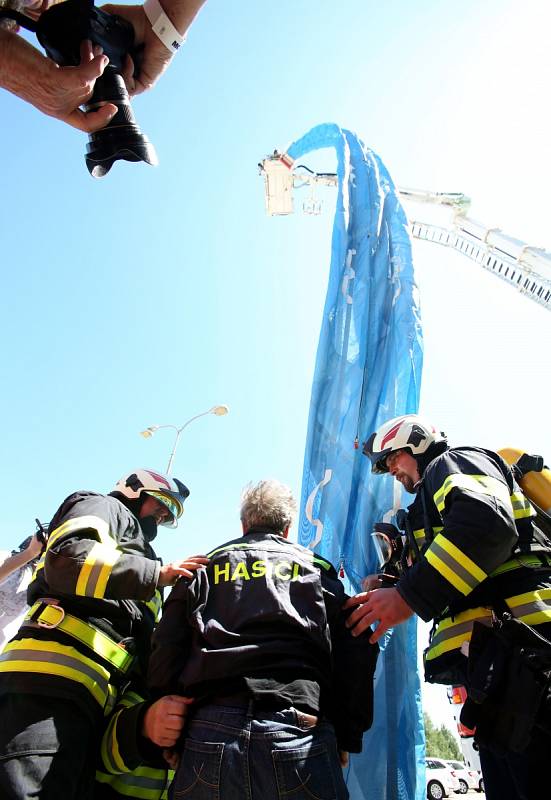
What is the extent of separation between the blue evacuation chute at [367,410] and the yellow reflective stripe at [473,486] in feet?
4.36

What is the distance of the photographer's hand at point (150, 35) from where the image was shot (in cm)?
204

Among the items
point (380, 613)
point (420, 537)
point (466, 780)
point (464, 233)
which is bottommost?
point (466, 780)

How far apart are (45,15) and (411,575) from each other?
2.78 metres

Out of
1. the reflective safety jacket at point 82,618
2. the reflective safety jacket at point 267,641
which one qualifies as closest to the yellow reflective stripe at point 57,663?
the reflective safety jacket at point 82,618

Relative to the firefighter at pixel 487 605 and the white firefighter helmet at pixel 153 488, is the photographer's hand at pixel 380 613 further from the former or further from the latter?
the white firefighter helmet at pixel 153 488

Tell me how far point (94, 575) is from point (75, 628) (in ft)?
1.15

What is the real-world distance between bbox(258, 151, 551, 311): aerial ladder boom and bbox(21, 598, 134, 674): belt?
8.92 metres

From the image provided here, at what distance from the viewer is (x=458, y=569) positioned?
6.54 feet

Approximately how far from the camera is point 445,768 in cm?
1888

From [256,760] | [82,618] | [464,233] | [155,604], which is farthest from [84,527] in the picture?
[464,233]

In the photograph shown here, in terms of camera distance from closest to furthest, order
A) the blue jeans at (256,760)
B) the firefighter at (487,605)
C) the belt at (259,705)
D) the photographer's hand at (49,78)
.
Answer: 1. the blue jeans at (256,760)
2. the belt at (259,705)
3. the photographer's hand at (49,78)
4. the firefighter at (487,605)

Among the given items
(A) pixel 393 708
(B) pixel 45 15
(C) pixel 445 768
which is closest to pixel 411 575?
(A) pixel 393 708

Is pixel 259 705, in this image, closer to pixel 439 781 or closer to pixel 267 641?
pixel 267 641

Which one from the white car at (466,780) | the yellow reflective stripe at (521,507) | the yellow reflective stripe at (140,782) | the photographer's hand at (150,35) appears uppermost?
the photographer's hand at (150,35)
